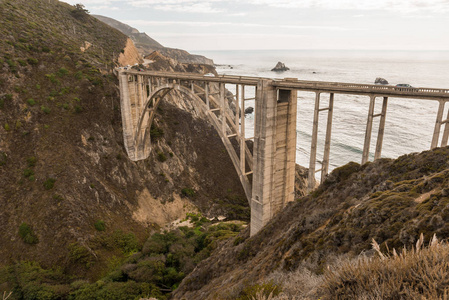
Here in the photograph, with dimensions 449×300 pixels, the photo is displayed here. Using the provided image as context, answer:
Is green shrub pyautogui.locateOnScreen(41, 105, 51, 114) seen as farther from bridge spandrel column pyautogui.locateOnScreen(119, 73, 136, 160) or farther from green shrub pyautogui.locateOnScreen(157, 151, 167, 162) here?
green shrub pyautogui.locateOnScreen(157, 151, 167, 162)

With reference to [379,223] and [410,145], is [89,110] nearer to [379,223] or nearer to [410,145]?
[379,223]

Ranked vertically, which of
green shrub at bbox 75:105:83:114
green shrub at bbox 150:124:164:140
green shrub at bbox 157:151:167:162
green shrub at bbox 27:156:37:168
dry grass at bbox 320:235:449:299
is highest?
dry grass at bbox 320:235:449:299

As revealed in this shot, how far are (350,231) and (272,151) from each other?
10.3 m

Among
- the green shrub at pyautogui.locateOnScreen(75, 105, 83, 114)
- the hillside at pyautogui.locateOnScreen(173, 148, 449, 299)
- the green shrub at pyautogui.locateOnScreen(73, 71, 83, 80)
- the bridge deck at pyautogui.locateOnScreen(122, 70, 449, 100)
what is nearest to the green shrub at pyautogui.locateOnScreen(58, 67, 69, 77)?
the green shrub at pyautogui.locateOnScreen(73, 71, 83, 80)

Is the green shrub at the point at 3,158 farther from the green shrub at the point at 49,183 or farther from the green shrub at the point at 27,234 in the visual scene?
the green shrub at the point at 27,234

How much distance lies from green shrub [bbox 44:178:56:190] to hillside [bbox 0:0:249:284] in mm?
101

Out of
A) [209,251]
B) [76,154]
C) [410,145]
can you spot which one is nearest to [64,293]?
[209,251]

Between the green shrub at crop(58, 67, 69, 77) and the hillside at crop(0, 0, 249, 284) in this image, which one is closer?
the hillside at crop(0, 0, 249, 284)

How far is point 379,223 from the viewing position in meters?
9.76

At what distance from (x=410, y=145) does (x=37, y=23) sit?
71.7m

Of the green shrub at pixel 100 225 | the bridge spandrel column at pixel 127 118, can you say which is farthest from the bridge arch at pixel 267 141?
the green shrub at pixel 100 225

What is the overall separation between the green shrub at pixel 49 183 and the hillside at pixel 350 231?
1781cm

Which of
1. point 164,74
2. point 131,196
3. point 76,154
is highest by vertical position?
point 164,74

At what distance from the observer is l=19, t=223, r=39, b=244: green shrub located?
24.5 metres
